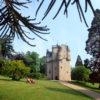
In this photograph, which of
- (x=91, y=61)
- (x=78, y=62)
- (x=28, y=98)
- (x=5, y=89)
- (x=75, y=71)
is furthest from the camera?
(x=78, y=62)

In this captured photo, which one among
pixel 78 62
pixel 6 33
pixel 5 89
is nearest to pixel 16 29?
pixel 6 33

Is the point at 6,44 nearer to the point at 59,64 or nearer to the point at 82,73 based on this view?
the point at 82,73

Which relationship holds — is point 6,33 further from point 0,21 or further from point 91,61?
point 91,61

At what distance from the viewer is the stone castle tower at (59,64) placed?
3765 inches

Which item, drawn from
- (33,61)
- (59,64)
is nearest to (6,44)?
(59,64)

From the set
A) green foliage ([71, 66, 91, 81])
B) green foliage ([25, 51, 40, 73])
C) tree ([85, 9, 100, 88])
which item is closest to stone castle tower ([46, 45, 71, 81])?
green foliage ([25, 51, 40, 73])

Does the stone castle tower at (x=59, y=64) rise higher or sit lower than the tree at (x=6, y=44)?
higher

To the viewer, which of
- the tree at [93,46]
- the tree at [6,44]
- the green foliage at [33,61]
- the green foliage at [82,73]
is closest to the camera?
the tree at [6,44]

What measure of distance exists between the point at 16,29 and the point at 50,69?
302 feet

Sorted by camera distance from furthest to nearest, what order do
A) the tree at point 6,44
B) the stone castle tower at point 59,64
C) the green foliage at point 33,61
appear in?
the green foliage at point 33,61
the stone castle tower at point 59,64
the tree at point 6,44

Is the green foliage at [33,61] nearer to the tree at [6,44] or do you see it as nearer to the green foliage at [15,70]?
the green foliage at [15,70]

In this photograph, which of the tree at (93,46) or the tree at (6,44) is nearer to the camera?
the tree at (6,44)

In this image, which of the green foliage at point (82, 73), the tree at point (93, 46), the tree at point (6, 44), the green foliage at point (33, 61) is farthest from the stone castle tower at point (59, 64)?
the tree at point (6, 44)

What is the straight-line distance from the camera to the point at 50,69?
323 ft
